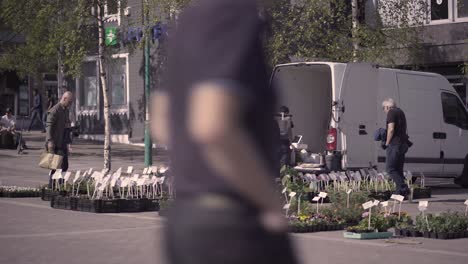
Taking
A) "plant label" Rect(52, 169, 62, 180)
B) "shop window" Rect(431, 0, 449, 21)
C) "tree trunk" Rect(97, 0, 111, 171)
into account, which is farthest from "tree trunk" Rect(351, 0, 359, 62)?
"plant label" Rect(52, 169, 62, 180)

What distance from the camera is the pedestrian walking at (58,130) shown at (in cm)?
1677

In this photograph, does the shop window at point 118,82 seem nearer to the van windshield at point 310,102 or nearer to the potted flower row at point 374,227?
the van windshield at point 310,102

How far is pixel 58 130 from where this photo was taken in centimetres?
1689

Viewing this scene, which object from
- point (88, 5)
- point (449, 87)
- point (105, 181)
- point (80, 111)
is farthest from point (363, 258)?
point (80, 111)

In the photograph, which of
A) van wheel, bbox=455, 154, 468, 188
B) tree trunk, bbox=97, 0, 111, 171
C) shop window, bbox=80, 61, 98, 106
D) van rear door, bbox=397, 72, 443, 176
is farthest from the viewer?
shop window, bbox=80, 61, 98, 106

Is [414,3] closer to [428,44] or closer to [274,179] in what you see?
[428,44]

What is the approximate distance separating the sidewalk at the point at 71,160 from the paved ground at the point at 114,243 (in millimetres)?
6472

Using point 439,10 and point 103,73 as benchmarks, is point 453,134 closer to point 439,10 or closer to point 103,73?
point 103,73

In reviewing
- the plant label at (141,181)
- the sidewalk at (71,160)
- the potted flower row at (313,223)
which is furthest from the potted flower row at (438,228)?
the sidewalk at (71,160)

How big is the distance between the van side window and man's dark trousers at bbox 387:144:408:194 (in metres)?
4.36

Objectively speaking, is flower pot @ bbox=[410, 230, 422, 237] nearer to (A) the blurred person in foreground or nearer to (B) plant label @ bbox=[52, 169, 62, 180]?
(B) plant label @ bbox=[52, 169, 62, 180]

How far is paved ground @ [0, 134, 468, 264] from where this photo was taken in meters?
9.74

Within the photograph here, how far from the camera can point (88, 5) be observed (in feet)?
69.6

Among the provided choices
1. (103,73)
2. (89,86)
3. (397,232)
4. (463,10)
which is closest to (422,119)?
(103,73)
